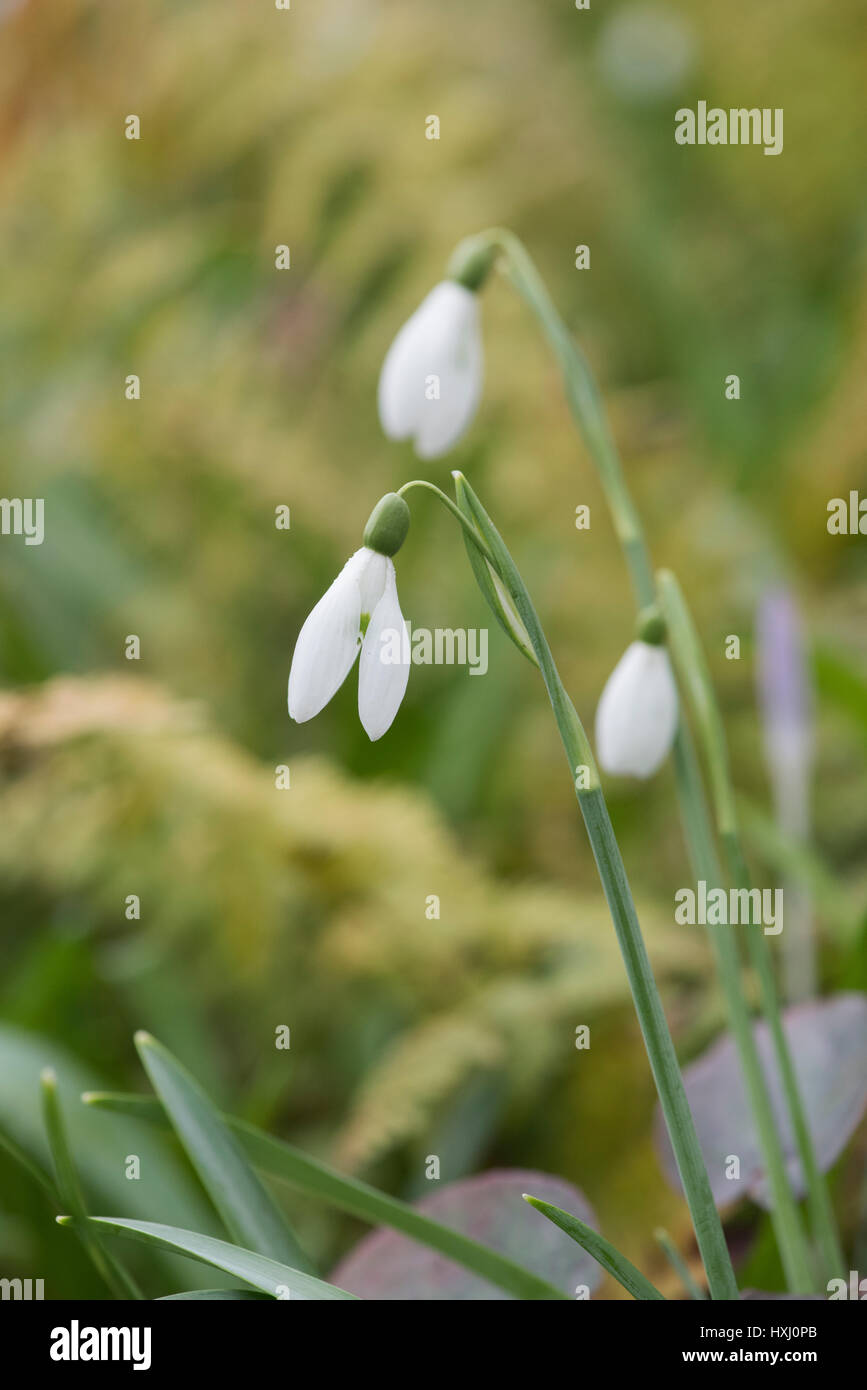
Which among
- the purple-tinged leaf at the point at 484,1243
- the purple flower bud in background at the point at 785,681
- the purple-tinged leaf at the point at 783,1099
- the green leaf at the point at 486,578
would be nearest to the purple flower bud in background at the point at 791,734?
the purple flower bud in background at the point at 785,681

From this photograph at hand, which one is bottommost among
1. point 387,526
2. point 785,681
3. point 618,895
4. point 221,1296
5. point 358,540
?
point 221,1296

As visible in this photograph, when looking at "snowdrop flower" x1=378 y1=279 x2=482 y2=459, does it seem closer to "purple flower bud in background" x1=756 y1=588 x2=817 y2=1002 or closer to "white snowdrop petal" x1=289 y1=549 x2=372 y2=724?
"white snowdrop petal" x1=289 y1=549 x2=372 y2=724

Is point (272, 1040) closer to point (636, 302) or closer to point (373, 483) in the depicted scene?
point (373, 483)

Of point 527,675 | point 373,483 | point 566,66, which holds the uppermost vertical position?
point 566,66

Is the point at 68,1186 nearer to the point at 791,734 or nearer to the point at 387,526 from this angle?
the point at 387,526

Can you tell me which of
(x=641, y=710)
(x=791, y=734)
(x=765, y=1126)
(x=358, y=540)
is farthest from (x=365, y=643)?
(x=358, y=540)

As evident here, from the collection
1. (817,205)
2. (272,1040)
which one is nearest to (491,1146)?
(272,1040)
